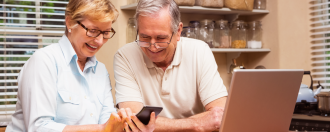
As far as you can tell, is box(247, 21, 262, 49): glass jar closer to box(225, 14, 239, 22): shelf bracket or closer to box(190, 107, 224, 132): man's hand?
box(225, 14, 239, 22): shelf bracket

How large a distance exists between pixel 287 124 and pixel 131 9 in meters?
1.64

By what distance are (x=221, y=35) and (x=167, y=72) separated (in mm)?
1211

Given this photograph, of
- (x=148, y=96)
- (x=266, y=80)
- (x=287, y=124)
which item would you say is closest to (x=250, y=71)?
(x=266, y=80)

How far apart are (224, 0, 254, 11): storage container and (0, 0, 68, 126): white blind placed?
1.41m

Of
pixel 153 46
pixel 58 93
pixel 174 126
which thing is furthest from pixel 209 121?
pixel 58 93

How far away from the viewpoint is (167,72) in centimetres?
184

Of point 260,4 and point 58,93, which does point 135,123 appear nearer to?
point 58,93

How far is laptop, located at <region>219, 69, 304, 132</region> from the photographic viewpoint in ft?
3.54

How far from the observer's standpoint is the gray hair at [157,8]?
1641 millimetres

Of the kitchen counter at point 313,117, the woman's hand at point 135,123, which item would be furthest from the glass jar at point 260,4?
the woman's hand at point 135,123

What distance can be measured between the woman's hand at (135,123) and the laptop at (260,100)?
12.6 inches

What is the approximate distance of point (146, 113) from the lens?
4.01 feet

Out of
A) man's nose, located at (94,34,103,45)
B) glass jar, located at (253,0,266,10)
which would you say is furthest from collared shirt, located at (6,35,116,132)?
glass jar, located at (253,0,266,10)

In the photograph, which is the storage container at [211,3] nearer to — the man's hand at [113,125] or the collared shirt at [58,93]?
the collared shirt at [58,93]
